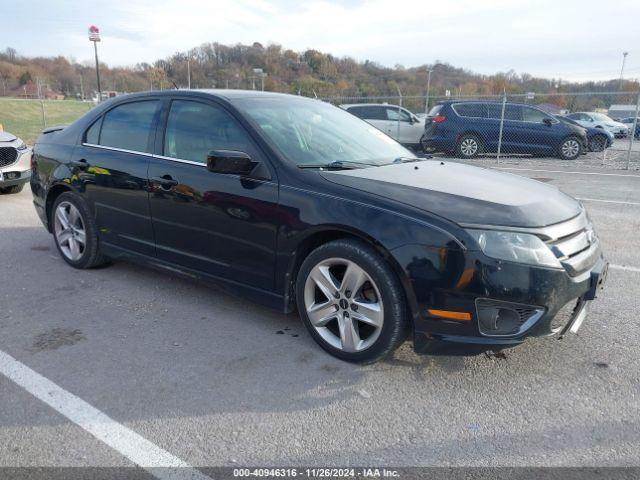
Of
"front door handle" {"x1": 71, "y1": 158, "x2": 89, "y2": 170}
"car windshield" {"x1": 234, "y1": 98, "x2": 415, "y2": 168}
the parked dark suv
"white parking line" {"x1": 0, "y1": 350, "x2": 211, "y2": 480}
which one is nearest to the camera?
"white parking line" {"x1": 0, "y1": 350, "x2": 211, "y2": 480}

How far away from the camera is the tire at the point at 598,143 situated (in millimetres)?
16575

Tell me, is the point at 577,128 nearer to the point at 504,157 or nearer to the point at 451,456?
the point at 504,157

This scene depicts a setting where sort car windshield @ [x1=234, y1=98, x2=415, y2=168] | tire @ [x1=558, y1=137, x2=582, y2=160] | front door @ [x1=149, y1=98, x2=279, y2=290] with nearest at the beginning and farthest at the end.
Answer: front door @ [x1=149, y1=98, x2=279, y2=290], car windshield @ [x1=234, y1=98, x2=415, y2=168], tire @ [x1=558, y1=137, x2=582, y2=160]

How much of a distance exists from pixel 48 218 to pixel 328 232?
132 inches

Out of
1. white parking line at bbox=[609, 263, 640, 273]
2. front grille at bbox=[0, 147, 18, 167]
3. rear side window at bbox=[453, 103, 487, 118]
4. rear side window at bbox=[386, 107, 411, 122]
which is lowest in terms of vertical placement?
white parking line at bbox=[609, 263, 640, 273]

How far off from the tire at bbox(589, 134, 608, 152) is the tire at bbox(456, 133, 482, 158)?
16.2ft

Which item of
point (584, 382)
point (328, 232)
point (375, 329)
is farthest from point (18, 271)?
point (584, 382)

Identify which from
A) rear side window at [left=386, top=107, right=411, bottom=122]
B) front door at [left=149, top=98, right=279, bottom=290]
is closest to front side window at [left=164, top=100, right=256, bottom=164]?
front door at [left=149, top=98, right=279, bottom=290]

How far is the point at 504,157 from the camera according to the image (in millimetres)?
15070

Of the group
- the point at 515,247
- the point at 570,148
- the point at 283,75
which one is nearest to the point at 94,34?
the point at 570,148

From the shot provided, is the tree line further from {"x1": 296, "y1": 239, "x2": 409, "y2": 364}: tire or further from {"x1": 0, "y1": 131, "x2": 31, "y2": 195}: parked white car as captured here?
Answer: {"x1": 296, "y1": 239, "x2": 409, "y2": 364}: tire

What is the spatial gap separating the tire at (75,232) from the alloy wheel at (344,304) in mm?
2426

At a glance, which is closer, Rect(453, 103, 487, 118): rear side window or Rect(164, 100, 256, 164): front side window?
Rect(164, 100, 256, 164): front side window

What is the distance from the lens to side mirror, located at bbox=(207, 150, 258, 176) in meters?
3.24
